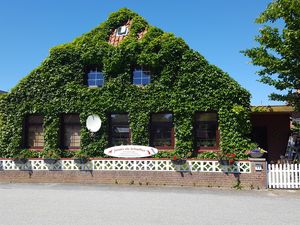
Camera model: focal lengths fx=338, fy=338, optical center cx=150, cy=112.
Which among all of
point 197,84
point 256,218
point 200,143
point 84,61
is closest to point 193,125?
point 200,143

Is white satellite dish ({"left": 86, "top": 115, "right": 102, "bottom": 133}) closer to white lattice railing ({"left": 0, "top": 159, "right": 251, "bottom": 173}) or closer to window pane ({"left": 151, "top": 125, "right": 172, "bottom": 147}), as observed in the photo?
white lattice railing ({"left": 0, "top": 159, "right": 251, "bottom": 173})

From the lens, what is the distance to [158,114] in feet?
58.3

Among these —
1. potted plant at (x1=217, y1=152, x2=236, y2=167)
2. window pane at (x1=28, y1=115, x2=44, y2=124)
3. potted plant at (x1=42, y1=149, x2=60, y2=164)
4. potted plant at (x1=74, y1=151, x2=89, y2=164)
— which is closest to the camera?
potted plant at (x1=217, y1=152, x2=236, y2=167)

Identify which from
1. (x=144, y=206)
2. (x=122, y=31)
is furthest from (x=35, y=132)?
(x=144, y=206)

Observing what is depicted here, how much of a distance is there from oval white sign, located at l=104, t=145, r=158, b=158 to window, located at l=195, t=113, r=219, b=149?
2.34m

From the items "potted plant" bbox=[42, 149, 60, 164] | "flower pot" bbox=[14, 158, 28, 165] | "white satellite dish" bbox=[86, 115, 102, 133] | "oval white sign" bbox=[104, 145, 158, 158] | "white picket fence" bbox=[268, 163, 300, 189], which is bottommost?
"white picket fence" bbox=[268, 163, 300, 189]

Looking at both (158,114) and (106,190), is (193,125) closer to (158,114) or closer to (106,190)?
(158,114)

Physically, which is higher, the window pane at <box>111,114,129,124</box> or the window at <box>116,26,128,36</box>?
the window at <box>116,26,128,36</box>

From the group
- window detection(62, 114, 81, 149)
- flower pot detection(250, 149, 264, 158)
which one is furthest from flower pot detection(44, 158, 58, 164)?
flower pot detection(250, 149, 264, 158)

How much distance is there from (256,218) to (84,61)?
1296 cm

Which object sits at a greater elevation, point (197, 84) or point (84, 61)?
point (84, 61)

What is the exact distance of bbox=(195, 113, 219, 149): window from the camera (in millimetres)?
17109

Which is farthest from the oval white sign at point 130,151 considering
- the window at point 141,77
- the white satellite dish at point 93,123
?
the window at point 141,77

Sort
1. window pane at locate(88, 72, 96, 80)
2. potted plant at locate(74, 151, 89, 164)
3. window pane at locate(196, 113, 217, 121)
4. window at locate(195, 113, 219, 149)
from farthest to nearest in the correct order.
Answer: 1. window pane at locate(88, 72, 96, 80)
2. window pane at locate(196, 113, 217, 121)
3. window at locate(195, 113, 219, 149)
4. potted plant at locate(74, 151, 89, 164)
